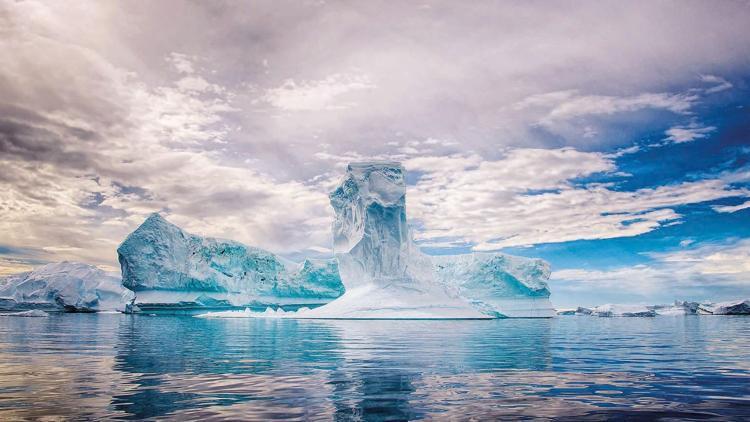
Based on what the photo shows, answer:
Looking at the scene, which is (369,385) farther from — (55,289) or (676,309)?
(676,309)

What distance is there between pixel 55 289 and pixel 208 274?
25.1 m

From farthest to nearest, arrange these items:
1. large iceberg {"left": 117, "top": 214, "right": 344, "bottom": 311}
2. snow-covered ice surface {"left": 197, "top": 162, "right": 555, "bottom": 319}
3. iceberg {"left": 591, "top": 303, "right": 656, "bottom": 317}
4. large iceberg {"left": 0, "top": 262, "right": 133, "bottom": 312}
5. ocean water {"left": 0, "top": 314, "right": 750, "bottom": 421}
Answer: large iceberg {"left": 0, "top": 262, "right": 133, "bottom": 312} < iceberg {"left": 591, "top": 303, "right": 656, "bottom": 317} < large iceberg {"left": 117, "top": 214, "right": 344, "bottom": 311} < snow-covered ice surface {"left": 197, "top": 162, "right": 555, "bottom": 319} < ocean water {"left": 0, "top": 314, "right": 750, "bottom": 421}

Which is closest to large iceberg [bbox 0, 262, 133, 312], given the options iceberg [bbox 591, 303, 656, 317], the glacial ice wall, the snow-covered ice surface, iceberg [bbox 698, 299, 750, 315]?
the snow-covered ice surface

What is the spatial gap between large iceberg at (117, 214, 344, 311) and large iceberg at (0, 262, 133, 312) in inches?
548

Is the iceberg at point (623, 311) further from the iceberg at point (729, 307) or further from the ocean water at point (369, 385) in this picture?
the ocean water at point (369, 385)

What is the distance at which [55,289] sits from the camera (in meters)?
58.8

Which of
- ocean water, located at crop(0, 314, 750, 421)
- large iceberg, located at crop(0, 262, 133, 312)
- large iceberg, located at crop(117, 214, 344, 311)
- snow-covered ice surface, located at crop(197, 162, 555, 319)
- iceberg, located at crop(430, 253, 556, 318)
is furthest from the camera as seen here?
large iceberg, located at crop(0, 262, 133, 312)

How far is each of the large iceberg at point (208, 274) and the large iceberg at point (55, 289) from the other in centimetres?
1392

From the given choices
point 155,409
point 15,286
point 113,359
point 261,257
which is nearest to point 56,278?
point 15,286

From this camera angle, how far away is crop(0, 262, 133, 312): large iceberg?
58875mm

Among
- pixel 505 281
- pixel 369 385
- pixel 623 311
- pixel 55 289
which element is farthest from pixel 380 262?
pixel 55 289

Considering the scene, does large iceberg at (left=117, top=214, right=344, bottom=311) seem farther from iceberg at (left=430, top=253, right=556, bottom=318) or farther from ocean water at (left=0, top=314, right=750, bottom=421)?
ocean water at (left=0, top=314, right=750, bottom=421)

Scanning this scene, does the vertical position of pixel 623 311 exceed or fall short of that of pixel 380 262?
it falls short

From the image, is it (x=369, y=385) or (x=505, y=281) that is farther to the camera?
(x=505, y=281)
